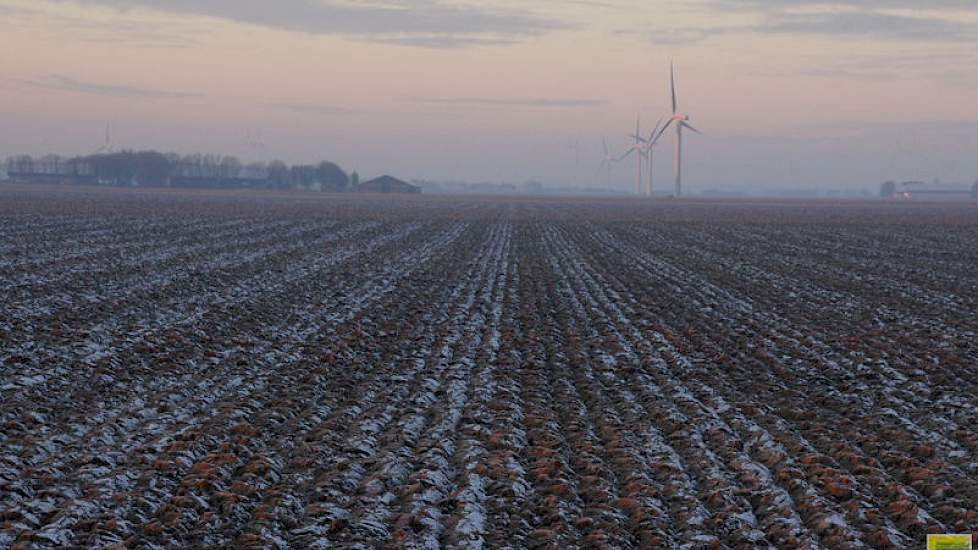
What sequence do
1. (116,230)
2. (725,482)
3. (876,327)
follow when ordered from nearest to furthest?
(725,482), (876,327), (116,230)

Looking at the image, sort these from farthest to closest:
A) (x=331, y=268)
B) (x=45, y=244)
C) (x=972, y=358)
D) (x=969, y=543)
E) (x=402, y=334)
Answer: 1. (x=45, y=244)
2. (x=331, y=268)
3. (x=402, y=334)
4. (x=972, y=358)
5. (x=969, y=543)

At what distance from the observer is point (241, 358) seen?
→ 15805 millimetres

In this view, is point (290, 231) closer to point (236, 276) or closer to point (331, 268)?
point (331, 268)

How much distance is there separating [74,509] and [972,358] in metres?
14.0

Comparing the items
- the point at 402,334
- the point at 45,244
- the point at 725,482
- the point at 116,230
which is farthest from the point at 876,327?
the point at 116,230

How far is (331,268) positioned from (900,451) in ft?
72.4

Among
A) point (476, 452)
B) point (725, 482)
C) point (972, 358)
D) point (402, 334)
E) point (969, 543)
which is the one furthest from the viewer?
point (402, 334)

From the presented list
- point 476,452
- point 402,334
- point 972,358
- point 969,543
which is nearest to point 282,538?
point 476,452

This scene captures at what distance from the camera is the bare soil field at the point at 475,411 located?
8531mm

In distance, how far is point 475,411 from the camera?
12.6 m

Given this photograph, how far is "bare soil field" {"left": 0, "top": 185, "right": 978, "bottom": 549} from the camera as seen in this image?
8531 millimetres

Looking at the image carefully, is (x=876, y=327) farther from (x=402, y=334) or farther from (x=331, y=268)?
(x=331, y=268)

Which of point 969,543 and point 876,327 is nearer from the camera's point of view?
point 969,543

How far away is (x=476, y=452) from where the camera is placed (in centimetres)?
1066
